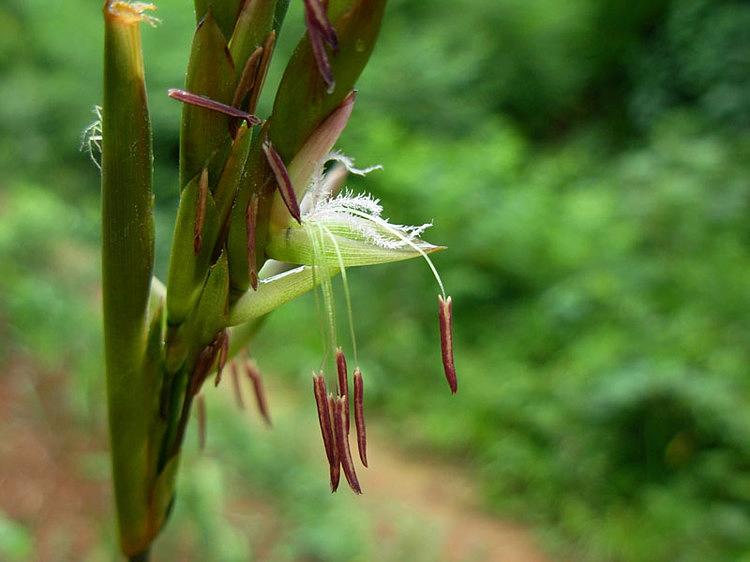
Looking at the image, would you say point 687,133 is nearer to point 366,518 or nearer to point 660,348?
point 660,348

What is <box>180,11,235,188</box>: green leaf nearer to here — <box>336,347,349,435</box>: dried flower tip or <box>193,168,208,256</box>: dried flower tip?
<box>193,168,208,256</box>: dried flower tip

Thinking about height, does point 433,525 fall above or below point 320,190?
below

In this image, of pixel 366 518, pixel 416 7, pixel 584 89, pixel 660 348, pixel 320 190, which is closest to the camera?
pixel 320 190

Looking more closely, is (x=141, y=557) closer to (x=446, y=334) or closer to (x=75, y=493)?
(x=446, y=334)

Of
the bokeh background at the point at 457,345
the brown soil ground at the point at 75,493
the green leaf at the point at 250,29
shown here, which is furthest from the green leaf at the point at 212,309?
the brown soil ground at the point at 75,493

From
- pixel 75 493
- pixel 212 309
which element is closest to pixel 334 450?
pixel 212 309

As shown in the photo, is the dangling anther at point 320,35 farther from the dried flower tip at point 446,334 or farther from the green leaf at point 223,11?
the dried flower tip at point 446,334

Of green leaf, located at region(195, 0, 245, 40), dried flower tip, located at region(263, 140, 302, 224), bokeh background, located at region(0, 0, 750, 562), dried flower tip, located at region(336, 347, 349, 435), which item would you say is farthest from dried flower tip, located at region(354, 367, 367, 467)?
bokeh background, located at region(0, 0, 750, 562)

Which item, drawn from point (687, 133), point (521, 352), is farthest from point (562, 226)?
point (687, 133)
